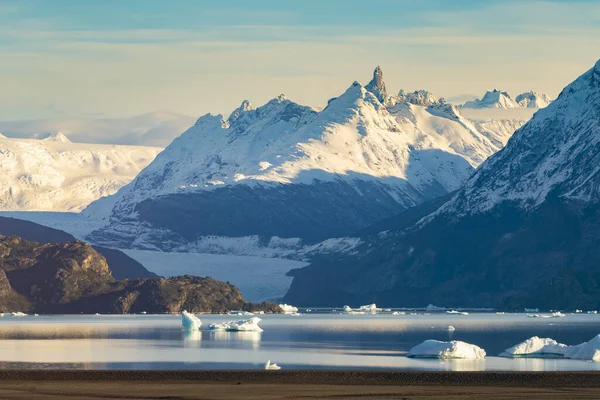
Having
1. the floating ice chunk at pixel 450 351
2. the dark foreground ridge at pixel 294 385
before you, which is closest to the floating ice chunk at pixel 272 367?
the dark foreground ridge at pixel 294 385

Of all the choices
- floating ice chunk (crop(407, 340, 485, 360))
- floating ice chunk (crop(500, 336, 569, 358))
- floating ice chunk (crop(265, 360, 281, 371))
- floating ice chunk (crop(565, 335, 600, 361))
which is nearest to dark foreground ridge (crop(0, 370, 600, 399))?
floating ice chunk (crop(265, 360, 281, 371))

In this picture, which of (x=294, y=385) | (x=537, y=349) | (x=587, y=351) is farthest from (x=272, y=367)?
(x=587, y=351)

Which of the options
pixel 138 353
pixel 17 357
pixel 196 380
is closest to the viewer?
pixel 196 380

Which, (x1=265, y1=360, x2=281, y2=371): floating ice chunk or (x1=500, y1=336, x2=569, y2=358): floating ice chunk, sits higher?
(x1=500, y1=336, x2=569, y2=358): floating ice chunk

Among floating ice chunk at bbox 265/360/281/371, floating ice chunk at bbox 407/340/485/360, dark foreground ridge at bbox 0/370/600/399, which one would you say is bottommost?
dark foreground ridge at bbox 0/370/600/399

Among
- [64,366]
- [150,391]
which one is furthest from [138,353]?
[150,391]

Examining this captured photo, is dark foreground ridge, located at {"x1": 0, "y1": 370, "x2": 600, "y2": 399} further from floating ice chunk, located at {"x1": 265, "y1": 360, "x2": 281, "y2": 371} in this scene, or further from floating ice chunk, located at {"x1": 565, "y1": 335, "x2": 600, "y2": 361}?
floating ice chunk, located at {"x1": 565, "y1": 335, "x2": 600, "y2": 361}

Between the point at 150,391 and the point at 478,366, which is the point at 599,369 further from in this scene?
the point at 150,391
